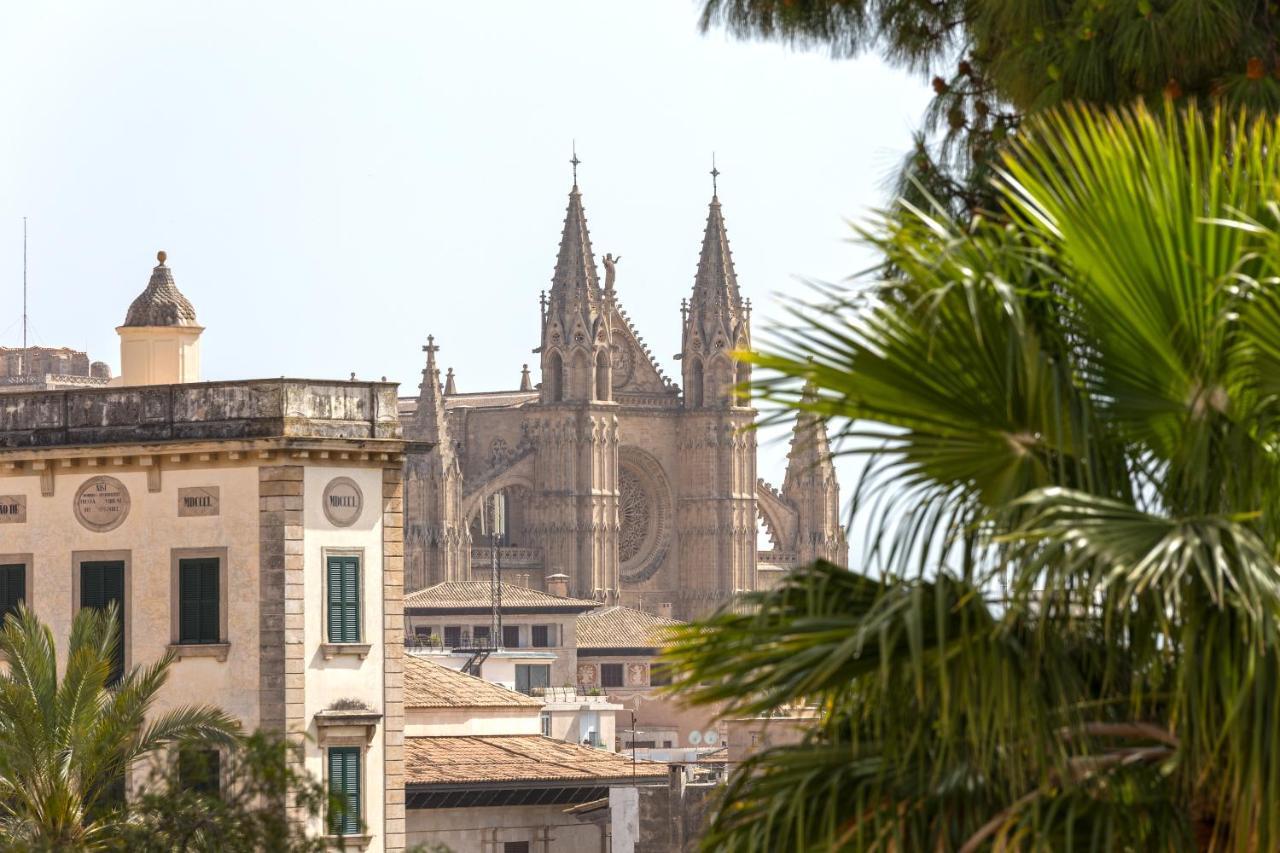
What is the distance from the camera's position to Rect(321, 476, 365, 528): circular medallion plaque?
3148 cm

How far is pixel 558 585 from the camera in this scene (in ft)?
314

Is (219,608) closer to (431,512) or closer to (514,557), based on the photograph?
(431,512)

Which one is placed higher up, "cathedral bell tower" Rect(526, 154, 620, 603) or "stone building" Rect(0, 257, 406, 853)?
"cathedral bell tower" Rect(526, 154, 620, 603)

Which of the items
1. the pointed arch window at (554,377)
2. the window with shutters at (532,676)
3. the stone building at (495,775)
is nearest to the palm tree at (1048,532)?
the stone building at (495,775)

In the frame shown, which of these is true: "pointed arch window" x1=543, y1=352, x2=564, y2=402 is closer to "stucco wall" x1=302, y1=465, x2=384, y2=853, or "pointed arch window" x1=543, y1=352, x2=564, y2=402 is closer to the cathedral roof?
the cathedral roof

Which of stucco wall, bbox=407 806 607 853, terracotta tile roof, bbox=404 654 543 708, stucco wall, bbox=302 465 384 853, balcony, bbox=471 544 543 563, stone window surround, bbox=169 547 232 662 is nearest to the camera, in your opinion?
stone window surround, bbox=169 547 232 662

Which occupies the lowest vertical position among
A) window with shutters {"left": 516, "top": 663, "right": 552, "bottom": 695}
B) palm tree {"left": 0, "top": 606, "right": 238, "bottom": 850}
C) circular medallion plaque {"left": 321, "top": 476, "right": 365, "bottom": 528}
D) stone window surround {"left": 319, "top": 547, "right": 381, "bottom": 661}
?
palm tree {"left": 0, "top": 606, "right": 238, "bottom": 850}

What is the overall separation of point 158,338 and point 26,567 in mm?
4941

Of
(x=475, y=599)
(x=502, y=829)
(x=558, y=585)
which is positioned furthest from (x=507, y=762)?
(x=558, y=585)

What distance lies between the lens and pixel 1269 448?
6.91 meters

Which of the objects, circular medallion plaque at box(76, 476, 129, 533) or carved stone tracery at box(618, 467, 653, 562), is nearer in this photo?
circular medallion plaque at box(76, 476, 129, 533)

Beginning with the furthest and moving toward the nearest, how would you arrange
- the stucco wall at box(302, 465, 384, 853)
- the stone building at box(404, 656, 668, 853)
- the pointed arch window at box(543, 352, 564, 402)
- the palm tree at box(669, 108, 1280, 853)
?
1. the pointed arch window at box(543, 352, 564, 402)
2. the stone building at box(404, 656, 668, 853)
3. the stucco wall at box(302, 465, 384, 853)
4. the palm tree at box(669, 108, 1280, 853)

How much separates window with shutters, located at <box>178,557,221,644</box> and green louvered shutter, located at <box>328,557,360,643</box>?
1.30 m

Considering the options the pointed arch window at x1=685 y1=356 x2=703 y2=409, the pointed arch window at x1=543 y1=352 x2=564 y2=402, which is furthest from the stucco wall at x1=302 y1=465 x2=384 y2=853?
the pointed arch window at x1=685 y1=356 x2=703 y2=409
